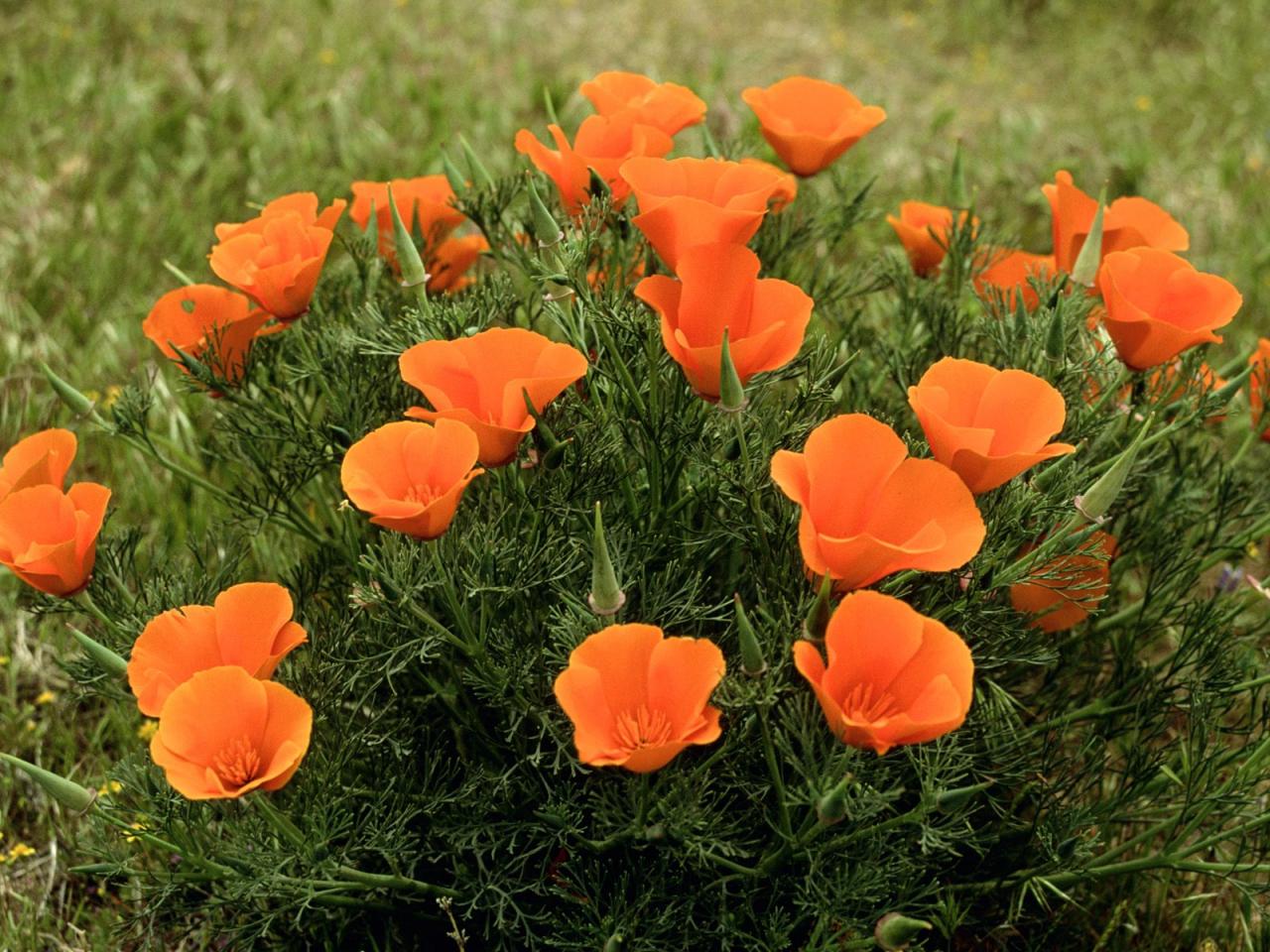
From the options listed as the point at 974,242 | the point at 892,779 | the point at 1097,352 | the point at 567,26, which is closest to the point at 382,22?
the point at 567,26

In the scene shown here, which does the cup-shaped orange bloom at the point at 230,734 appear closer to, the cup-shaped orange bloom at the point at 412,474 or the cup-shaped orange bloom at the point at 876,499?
the cup-shaped orange bloom at the point at 412,474

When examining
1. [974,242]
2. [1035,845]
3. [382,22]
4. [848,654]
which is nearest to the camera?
[848,654]

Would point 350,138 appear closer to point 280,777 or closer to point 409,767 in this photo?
point 409,767

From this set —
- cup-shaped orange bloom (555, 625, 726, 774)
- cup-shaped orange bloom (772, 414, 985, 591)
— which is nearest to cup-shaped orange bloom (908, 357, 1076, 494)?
cup-shaped orange bloom (772, 414, 985, 591)

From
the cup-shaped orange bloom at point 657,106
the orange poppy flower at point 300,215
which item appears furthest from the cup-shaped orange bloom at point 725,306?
the orange poppy flower at point 300,215

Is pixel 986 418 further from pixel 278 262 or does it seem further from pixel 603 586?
pixel 278 262

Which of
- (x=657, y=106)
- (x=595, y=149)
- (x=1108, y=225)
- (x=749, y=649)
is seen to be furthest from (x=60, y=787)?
(x=1108, y=225)

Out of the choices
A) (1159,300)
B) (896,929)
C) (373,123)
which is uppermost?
(1159,300)
